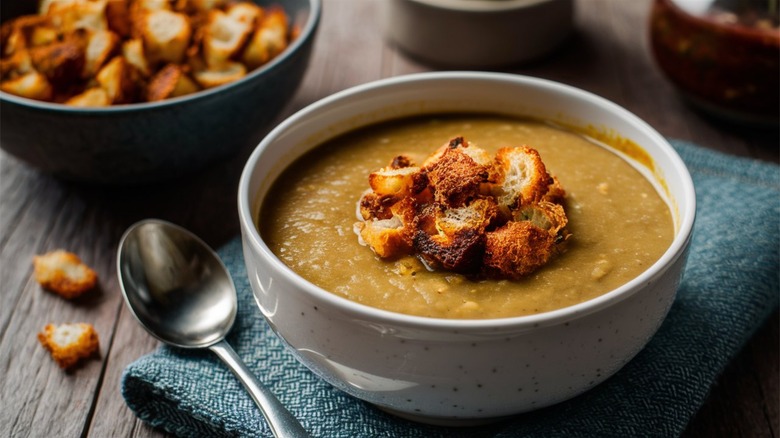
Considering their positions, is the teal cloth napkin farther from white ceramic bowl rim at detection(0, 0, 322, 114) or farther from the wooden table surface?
white ceramic bowl rim at detection(0, 0, 322, 114)

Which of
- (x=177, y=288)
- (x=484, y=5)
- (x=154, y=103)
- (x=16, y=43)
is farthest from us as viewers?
(x=484, y=5)

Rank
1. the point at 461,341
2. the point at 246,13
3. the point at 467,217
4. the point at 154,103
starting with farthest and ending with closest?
the point at 246,13 < the point at 154,103 < the point at 467,217 < the point at 461,341

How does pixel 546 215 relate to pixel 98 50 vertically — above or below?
above

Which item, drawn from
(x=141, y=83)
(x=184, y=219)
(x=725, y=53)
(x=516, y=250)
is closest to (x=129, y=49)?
(x=141, y=83)

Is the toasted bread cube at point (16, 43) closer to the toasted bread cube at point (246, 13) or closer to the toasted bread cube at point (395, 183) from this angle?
the toasted bread cube at point (246, 13)

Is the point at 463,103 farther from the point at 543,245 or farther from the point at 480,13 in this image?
the point at 480,13

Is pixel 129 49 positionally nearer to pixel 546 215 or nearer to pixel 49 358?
pixel 49 358

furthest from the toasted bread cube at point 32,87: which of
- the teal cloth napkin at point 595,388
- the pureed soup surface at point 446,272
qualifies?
the pureed soup surface at point 446,272

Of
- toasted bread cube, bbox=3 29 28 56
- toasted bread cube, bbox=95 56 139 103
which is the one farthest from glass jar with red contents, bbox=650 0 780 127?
toasted bread cube, bbox=3 29 28 56
